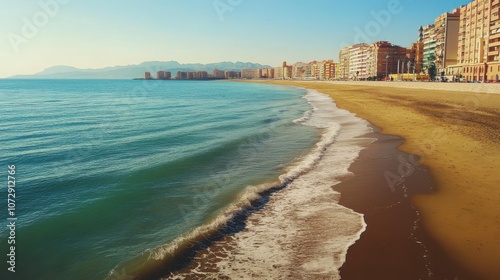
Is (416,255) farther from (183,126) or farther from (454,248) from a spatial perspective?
(183,126)

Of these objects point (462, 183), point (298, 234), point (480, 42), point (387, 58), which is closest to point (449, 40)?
point (480, 42)

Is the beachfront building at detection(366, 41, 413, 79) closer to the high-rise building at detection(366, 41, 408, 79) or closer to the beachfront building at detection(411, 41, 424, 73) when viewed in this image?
the high-rise building at detection(366, 41, 408, 79)

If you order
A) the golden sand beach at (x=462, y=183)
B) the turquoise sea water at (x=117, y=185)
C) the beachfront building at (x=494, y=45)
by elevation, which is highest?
the beachfront building at (x=494, y=45)

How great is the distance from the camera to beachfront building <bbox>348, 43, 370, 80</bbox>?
533 ft

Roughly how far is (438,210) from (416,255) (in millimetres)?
2513

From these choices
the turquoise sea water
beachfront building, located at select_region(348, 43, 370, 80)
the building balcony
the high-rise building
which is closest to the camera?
the turquoise sea water

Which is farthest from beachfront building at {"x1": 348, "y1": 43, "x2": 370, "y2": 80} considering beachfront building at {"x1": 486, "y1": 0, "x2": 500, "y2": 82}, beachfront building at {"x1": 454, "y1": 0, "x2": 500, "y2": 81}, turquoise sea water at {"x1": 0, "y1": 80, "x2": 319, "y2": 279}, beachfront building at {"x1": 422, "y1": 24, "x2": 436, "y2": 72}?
turquoise sea water at {"x1": 0, "y1": 80, "x2": 319, "y2": 279}

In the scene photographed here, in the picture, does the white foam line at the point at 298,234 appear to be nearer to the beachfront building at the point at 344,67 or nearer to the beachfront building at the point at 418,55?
the beachfront building at the point at 418,55

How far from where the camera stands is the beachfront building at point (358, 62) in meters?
162

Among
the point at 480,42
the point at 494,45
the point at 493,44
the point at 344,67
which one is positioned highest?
the point at 344,67

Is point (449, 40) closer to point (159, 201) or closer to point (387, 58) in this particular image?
point (387, 58)

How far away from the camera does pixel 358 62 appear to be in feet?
564

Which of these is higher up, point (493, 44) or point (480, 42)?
point (480, 42)

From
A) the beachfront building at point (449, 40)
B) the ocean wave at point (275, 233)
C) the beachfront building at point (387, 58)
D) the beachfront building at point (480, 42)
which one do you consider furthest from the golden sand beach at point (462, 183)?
the beachfront building at point (387, 58)
